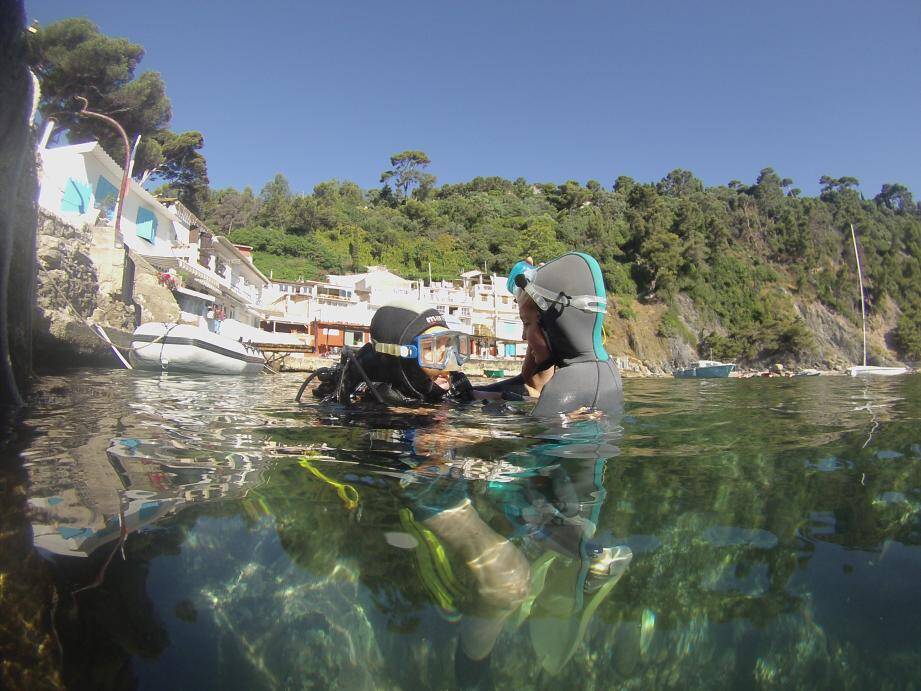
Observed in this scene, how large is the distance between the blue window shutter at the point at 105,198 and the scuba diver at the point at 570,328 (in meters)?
23.3

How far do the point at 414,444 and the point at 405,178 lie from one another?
83.9 m

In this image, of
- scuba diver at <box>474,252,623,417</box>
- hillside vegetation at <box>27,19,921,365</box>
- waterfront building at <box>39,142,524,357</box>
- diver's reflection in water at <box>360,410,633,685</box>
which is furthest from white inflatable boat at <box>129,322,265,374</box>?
hillside vegetation at <box>27,19,921,365</box>

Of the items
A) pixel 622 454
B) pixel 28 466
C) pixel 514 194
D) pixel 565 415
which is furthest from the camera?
pixel 514 194

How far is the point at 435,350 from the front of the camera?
3.70 m

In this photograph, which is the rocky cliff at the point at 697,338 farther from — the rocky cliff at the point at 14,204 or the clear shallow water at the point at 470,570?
the clear shallow water at the point at 470,570

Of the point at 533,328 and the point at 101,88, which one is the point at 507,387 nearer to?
the point at 533,328

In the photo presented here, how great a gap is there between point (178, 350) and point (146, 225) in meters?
18.0

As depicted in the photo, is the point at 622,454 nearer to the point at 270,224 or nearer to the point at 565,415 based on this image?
the point at 565,415

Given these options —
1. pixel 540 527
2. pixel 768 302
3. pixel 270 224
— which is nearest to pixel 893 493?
pixel 540 527

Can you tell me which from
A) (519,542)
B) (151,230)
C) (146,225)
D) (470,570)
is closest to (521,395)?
(519,542)

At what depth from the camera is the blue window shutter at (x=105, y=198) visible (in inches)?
811

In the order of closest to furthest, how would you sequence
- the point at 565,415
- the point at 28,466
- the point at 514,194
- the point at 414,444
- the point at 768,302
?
the point at 28,466 < the point at 414,444 < the point at 565,415 < the point at 768,302 < the point at 514,194

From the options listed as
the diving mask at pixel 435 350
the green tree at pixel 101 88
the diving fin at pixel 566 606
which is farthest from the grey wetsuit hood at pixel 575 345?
the green tree at pixel 101 88

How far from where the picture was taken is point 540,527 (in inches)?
55.8
